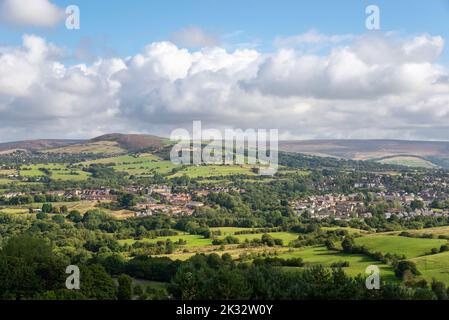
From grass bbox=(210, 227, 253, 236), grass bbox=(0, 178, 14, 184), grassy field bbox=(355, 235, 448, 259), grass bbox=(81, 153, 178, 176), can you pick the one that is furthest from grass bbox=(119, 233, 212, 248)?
grass bbox=(81, 153, 178, 176)

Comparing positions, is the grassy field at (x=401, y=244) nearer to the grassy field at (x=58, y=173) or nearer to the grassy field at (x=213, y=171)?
the grassy field at (x=213, y=171)

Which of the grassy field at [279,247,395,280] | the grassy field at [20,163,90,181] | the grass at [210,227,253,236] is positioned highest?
the grassy field at [20,163,90,181]

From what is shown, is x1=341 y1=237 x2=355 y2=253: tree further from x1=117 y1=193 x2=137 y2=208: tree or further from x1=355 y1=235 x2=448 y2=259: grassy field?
x1=117 y1=193 x2=137 y2=208: tree

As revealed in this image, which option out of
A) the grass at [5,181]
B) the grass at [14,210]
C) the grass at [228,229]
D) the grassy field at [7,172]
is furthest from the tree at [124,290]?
the grassy field at [7,172]

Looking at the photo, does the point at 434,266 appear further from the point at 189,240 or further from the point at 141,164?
the point at 141,164

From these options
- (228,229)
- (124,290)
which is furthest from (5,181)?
(124,290)
